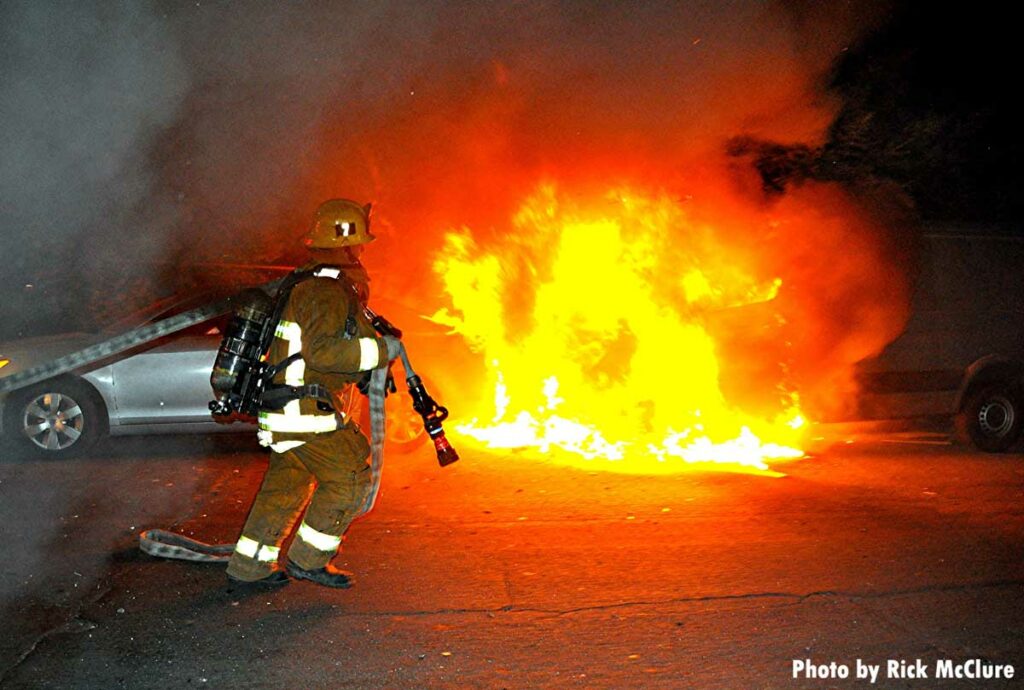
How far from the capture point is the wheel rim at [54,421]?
26.2 ft

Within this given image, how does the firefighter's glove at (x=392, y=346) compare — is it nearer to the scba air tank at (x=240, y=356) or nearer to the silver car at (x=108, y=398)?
the scba air tank at (x=240, y=356)

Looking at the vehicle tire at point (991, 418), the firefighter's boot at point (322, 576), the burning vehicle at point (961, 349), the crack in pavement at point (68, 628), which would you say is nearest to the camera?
the crack in pavement at point (68, 628)

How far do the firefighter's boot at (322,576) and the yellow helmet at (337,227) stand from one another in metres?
1.61

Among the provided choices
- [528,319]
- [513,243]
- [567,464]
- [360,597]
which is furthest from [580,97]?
[360,597]

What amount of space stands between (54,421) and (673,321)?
5.12 meters

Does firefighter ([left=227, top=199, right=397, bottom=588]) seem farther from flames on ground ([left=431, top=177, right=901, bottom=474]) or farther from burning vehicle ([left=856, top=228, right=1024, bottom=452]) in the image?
burning vehicle ([left=856, top=228, right=1024, bottom=452])

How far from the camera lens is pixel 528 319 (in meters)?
8.81

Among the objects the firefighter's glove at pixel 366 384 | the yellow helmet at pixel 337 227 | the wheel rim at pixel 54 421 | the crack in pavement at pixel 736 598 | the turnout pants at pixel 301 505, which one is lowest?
the crack in pavement at pixel 736 598

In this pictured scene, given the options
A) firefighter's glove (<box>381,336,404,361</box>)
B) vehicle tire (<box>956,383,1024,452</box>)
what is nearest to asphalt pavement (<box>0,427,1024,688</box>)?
firefighter's glove (<box>381,336,404,361</box>)

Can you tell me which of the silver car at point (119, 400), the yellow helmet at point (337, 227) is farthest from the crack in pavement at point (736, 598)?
the silver car at point (119, 400)

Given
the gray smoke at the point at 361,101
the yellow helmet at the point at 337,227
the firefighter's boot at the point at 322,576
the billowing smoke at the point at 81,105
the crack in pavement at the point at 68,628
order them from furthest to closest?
the gray smoke at the point at 361,101, the billowing smoke at the point at 81,105, the firefighter's boot at the point at 322,576, the yellow helmet at the point at 337,227, the crack in pavement at the point at 68,628

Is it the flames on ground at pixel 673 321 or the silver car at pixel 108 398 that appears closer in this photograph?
the silver car at pixel 108 398

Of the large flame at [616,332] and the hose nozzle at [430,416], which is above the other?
the large flame at [616,332]

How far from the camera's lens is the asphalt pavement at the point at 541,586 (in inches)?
166
